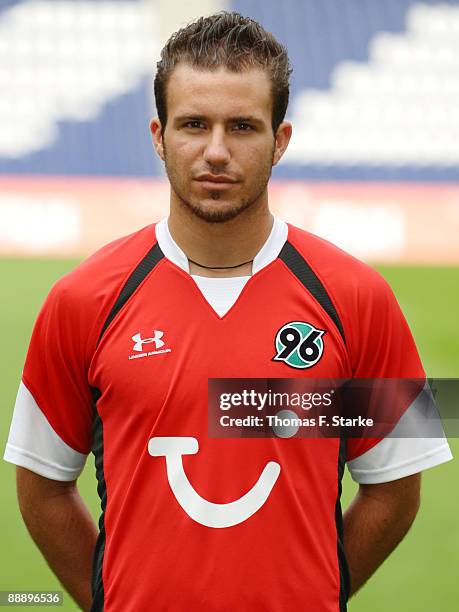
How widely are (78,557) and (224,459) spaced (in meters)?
0.56

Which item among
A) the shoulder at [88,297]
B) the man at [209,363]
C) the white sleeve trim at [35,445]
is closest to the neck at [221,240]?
the man at [209,363]

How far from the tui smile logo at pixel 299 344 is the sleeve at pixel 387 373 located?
0.25ft

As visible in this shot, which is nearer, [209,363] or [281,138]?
[209,363]

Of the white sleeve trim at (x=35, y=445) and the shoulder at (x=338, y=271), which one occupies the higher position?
the shoulder at (x=338, y=271)

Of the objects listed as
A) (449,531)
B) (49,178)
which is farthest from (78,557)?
(49,178)

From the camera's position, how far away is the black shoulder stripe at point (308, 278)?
2.11 metres

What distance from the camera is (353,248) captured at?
9.95 meters

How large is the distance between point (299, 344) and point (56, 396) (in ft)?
1.75

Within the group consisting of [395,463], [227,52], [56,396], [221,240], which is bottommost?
[395,463]

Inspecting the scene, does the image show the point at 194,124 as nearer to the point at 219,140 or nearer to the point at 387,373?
the point at 219,140

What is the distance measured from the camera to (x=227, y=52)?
6.84 ft

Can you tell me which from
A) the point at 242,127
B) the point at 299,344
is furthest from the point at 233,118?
the point at 299,344

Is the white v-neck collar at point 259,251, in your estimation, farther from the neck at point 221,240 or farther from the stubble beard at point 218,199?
the stubble beard at point 218,199

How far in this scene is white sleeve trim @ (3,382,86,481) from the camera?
221 cm
